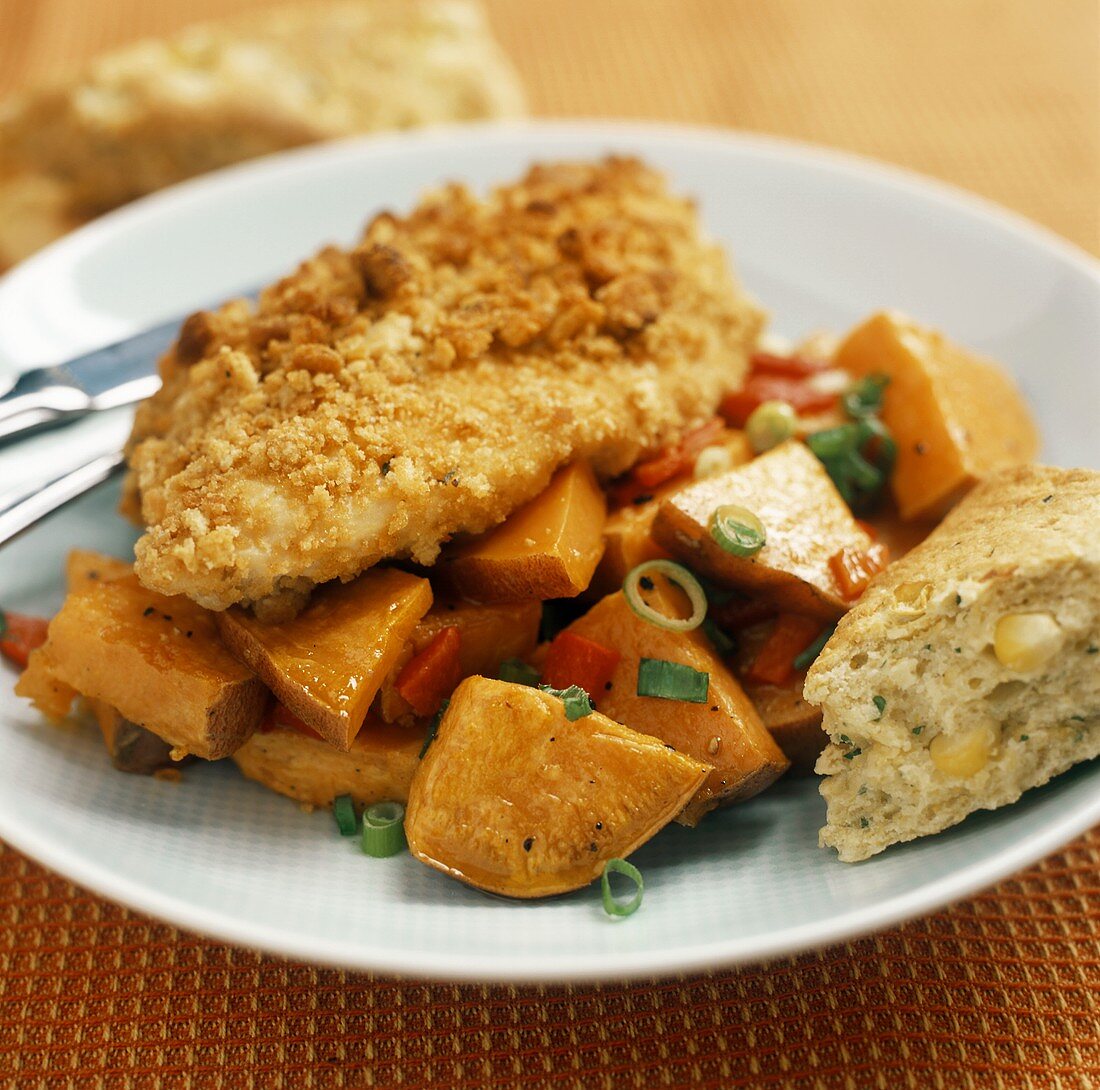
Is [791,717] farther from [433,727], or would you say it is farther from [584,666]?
[433,727]

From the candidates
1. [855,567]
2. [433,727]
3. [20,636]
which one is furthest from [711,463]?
[20,636]

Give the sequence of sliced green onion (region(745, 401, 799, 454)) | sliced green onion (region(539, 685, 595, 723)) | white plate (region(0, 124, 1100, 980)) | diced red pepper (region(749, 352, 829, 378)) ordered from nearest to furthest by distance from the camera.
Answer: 1. white plate (region(0, 124, 1100, 980))
2. sliced green onion (region(539, 685, 595, 723))
3. sliced green onion (region(745, 401, 799, 454))
4. diced red pepper (region(749, 352, 829, 378))

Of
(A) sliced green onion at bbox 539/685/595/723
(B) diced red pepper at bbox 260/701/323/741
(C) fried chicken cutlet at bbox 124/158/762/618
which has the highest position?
(C) fried chicken cutlet at bbox 124/158/762/618

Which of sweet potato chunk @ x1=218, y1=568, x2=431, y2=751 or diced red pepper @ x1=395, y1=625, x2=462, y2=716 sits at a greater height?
sweet potato chunk @ x1=218, y1=568, x2=431, y2=751

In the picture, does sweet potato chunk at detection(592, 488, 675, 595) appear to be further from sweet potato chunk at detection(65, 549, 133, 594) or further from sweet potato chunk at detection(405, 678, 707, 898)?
sweet potato chunk at detection(65, 549, 133, 594)

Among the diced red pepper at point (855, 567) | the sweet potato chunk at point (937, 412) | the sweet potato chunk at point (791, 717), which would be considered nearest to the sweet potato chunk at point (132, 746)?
the sweet potato chunk at point (791, 717)

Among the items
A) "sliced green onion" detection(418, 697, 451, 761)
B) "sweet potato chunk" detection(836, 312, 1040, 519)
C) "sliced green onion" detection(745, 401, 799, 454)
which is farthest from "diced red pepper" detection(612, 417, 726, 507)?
"sliced green onion" detection(418, 697, 451, 761)

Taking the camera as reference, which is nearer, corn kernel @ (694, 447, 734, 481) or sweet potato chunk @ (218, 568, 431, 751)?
sweet potato chunk @ (218, 568, 431, 751)

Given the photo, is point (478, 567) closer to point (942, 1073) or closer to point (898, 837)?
point (898, 837)

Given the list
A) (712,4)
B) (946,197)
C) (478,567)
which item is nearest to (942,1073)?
(478,567)
